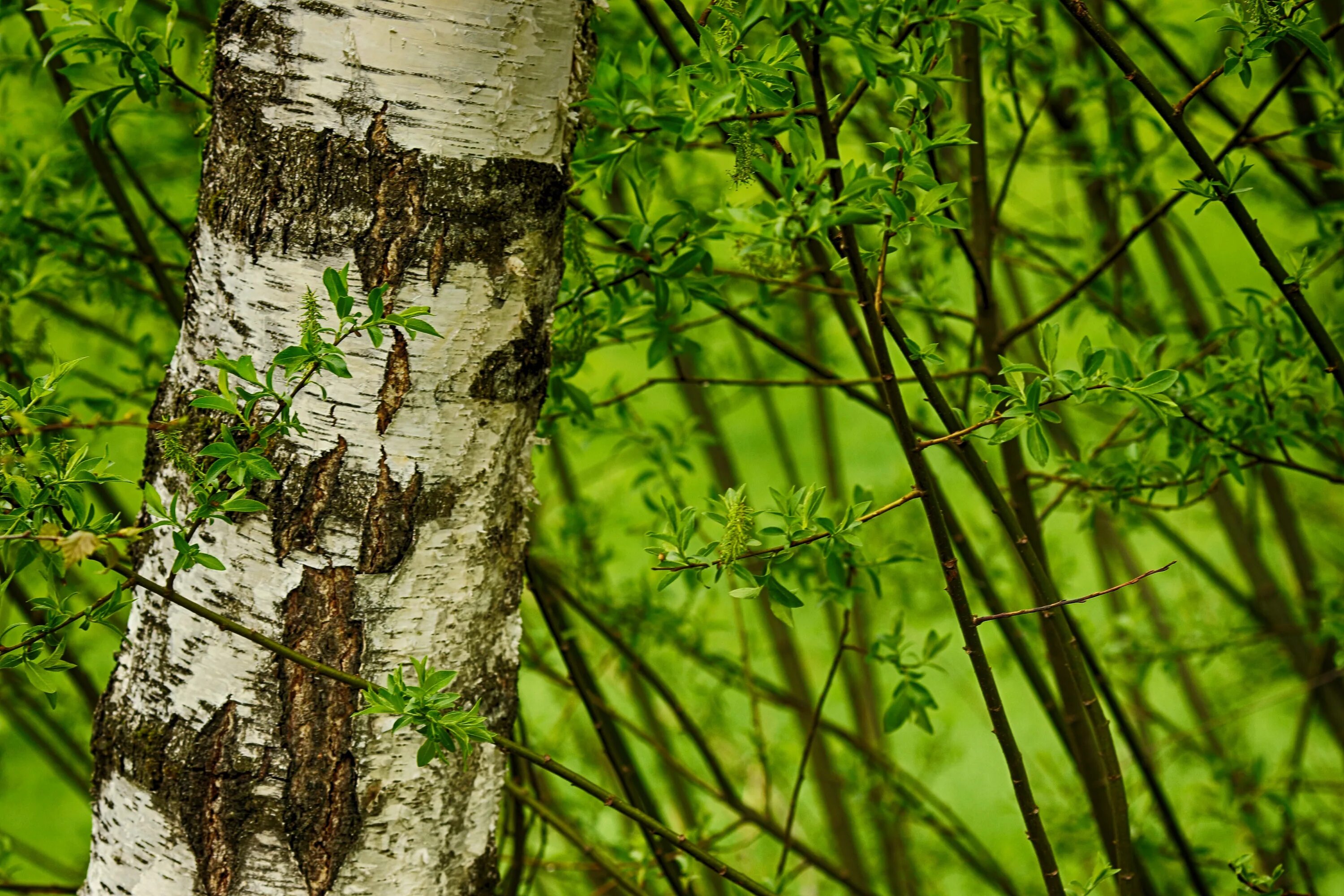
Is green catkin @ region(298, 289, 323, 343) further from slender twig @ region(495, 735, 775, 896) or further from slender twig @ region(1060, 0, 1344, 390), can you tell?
slender twig @ region(1060, 0, 1344, 390)

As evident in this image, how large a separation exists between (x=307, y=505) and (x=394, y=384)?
4.0 inches

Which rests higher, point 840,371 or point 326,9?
point 840,371

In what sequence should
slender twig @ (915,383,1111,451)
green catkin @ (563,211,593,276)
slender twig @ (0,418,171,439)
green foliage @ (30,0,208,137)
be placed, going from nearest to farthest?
slender twig @ (0,418,171,439)
slender twig @ (915,383,1111,451)
green foliage @ (30,0,208,137)
green catkin @ (563,211,593,276)

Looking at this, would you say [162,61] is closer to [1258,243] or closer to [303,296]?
[303,296]

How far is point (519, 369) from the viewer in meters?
0.74

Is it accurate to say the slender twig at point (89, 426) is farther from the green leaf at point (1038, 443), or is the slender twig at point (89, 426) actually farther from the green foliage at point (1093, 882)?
the green foliage at point (1093, 882)

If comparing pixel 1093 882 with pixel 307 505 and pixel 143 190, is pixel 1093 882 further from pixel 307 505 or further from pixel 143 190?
pixel 143 190

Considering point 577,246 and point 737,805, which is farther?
point 737,805

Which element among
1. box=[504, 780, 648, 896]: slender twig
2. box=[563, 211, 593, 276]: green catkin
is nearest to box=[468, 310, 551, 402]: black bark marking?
box=[563, 211, 593, 276]: green catkin

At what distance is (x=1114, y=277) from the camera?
5.97 ft

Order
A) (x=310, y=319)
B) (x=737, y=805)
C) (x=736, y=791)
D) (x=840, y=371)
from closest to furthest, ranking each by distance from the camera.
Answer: (x=310, y=319), (x=737, y=805), (x=736, y=791), (x=840, y=371)

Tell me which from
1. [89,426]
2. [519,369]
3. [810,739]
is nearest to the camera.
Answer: [89,426]

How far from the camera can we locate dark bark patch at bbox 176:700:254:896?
703 millimetres

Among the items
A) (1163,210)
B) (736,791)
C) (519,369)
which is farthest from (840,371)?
(519,369)
